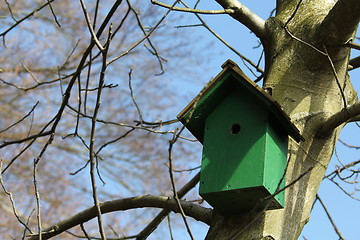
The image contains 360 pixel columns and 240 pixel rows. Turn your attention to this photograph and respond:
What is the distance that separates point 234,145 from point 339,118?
373 millimetres

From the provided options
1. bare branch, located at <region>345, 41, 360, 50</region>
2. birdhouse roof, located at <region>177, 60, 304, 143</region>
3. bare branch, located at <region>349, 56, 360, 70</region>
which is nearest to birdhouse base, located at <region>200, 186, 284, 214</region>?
birdhouse roof, located at <region>177, 60, 304, 143</region>

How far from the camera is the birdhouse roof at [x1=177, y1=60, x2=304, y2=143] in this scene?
6.98 feet

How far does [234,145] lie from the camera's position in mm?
2184

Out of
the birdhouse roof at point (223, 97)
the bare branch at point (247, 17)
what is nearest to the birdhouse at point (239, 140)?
the birdhouse roof at point (223, 97)

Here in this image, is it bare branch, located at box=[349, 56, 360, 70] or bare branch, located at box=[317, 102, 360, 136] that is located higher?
bare branch, located at box=[349, 56, 360, 70]

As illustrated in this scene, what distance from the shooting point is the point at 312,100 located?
2.24m

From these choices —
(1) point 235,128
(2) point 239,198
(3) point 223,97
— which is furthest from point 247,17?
(2) point 239,198

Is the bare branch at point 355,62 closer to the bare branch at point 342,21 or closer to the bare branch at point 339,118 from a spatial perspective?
the bare branch at point 342,21

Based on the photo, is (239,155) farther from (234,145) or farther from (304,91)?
(304,91)

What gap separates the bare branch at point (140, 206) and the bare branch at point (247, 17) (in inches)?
30.5

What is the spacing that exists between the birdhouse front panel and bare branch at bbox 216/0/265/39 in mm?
322

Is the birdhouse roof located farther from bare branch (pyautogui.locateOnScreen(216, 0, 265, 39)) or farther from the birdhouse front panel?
bare branch (pyautogui.locateOnScreen(216, 0, 265, 39))

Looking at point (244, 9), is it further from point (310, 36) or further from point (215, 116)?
Result: point (215, 116)

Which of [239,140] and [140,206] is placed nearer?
[239,140]
